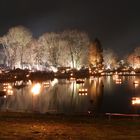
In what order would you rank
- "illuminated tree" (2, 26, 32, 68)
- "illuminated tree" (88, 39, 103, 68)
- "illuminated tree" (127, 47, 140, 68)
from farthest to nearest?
"illuminated tree" (127, 47, 140, 68)
"illuminated tree" (88, 39, 103, 68)
"illuminated tree" (2, 26, 32, 68)

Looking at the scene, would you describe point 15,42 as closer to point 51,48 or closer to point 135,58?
point 51,48

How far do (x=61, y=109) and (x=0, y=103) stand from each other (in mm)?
9362

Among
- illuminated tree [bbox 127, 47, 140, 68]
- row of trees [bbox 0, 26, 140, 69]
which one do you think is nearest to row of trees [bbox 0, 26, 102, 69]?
row of trees [bbox 0, 26, 140, 69]

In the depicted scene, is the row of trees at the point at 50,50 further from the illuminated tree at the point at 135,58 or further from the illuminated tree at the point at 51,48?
the illuminated tree at the point at 135,58

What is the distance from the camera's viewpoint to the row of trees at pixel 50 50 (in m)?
90.8

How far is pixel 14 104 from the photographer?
41.7m

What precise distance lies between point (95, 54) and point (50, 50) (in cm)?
1567

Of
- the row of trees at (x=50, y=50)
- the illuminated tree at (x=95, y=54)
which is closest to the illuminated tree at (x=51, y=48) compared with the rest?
the row of trees at (x=50, y=50)

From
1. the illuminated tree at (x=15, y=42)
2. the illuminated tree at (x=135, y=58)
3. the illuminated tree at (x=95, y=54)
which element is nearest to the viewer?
the illuminated tree at (x=15, y=42)

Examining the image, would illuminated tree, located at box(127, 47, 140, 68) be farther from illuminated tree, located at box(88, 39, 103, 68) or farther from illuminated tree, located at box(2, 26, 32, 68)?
illuminated tree, located at box(2, 26, 32, 68)

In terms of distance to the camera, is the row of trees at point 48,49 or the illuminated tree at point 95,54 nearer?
the row of trees at point 48,49

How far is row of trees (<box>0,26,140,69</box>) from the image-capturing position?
90750 mm

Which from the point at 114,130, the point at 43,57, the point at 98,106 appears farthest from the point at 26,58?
the point at 114,130

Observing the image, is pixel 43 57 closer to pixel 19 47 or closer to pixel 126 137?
pixel 19 47
